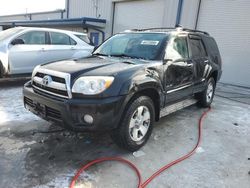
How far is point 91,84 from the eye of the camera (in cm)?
279

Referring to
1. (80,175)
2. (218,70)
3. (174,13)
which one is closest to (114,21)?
(174,13)

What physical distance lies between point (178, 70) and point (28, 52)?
4.49 meters

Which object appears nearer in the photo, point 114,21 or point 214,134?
point 214,134

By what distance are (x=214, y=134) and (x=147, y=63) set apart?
1.88m

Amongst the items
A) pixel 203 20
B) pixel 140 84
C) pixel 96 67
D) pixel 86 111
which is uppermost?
pixel 203 20

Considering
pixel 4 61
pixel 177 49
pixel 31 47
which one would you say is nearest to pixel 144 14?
pixel 31 47

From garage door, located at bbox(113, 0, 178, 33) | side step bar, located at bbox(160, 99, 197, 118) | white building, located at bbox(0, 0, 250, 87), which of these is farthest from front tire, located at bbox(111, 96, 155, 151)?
garage door, located at bbox(113, 0, 178, 33)

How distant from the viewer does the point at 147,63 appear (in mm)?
3434

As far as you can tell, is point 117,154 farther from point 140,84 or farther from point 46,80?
point 46,80

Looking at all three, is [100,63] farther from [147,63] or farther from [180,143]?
[180,143]

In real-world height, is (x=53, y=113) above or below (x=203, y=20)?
below

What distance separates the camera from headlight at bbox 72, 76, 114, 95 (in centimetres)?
276

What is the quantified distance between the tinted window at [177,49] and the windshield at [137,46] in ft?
0.53

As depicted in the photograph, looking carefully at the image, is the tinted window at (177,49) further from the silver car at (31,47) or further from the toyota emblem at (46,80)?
the silver car at (31,47)
